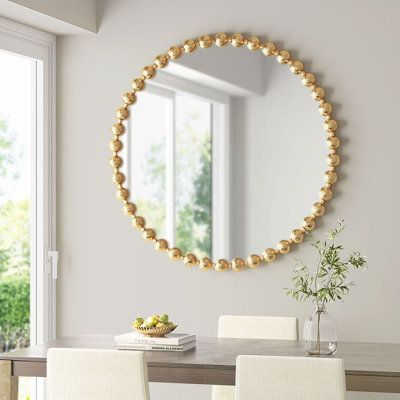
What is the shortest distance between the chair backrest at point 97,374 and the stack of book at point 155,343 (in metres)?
0.51

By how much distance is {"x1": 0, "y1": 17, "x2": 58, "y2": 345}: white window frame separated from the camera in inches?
189

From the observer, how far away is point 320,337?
3.62 metres

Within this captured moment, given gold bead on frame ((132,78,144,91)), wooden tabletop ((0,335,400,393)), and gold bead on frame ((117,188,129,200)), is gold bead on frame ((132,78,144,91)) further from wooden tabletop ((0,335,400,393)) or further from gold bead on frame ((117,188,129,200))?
wooden tabletop ((0,335,400,393))

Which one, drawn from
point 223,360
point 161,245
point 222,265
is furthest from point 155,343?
point 161,245

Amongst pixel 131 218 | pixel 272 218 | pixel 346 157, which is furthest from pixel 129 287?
pixel 346 157

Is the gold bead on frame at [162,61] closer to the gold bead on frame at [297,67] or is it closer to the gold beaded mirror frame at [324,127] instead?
the gold beaded mirror frame at [324,127]

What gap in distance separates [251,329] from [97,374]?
110cm

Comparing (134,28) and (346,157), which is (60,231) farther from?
(346,157)

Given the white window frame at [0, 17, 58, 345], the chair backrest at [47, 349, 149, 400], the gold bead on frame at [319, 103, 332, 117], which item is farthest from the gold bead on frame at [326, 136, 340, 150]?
the chair backrest at [47, 349, 149, 400]

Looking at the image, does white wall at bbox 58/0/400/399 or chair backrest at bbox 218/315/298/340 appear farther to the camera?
white wall at bbox 58/0/400/399

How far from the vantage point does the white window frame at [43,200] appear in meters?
4.79

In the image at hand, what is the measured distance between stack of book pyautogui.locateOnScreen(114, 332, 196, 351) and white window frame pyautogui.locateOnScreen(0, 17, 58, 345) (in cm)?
107

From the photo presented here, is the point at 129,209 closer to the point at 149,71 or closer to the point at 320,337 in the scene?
the point at 149,71

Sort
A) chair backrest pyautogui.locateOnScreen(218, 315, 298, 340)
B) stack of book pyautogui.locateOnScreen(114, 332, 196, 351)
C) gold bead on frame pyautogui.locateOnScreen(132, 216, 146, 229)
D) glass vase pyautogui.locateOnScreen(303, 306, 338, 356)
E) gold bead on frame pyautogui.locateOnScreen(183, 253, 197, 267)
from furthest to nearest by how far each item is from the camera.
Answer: gold bead on frame pyautogui.locateOnScreen(132, 216, 146, 229), gold bead on frame pyautogui.locateOnScreen(183, 253, 197, 267), chair backrest pyautogui.locateOnScreen(218, 315, 298, 340), stack of book pyautogui.locateOnScreen(114, 332, 196, 351), glass vase pyautogui.locateOnScreen(303, 306, 338, 356)
